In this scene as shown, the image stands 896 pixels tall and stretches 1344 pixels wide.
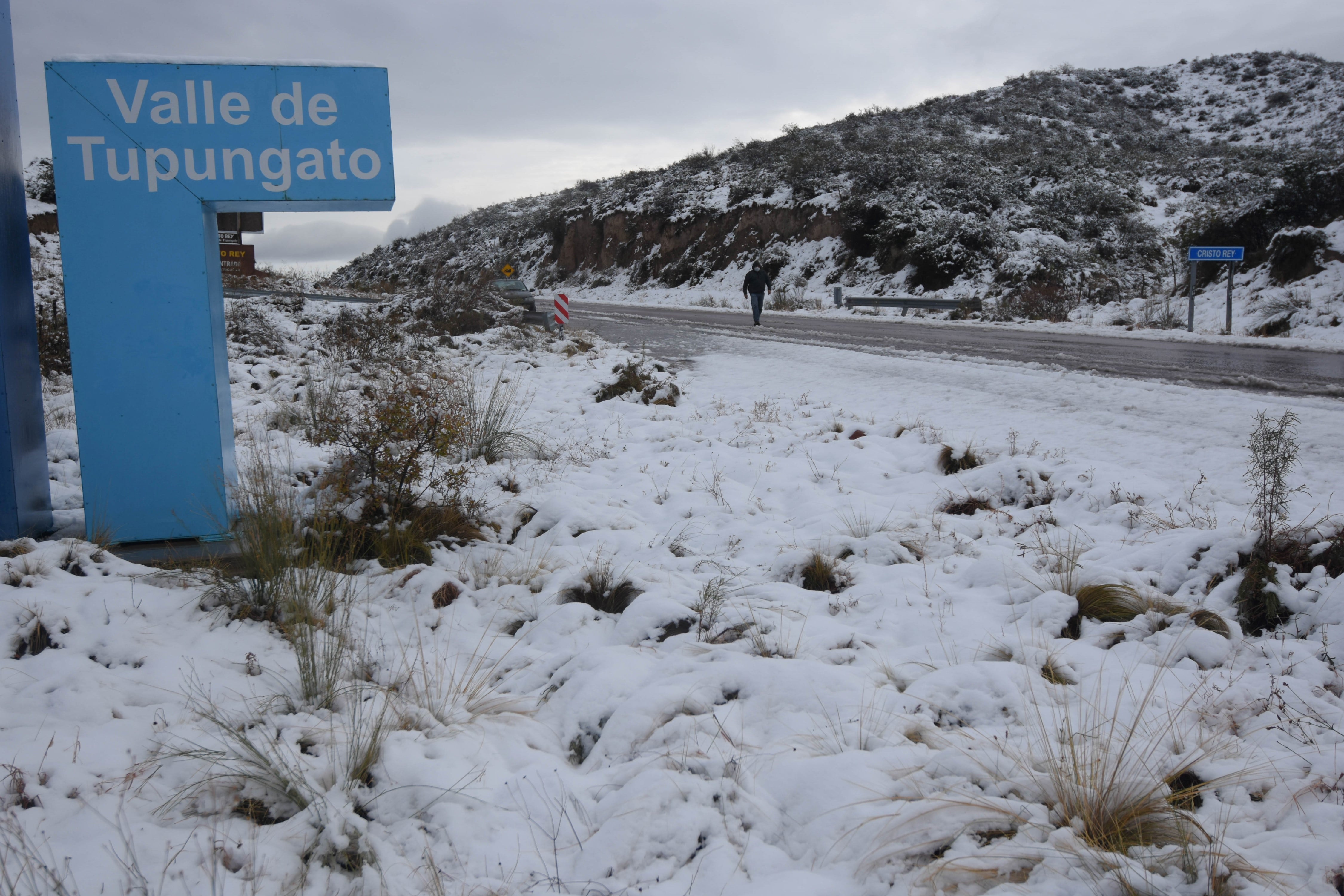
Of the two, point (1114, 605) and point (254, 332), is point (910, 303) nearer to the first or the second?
point (254, 332)

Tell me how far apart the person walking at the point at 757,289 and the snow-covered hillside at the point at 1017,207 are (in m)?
6.77

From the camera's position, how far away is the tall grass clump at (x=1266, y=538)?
141 inches

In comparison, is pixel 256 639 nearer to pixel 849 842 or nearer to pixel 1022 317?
pixel 849 842

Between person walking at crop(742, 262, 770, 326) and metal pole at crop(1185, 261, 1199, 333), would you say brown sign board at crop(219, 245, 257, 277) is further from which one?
metal pole at crop(1185, 261, 1199, 333)

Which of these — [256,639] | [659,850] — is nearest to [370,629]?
[256,639]

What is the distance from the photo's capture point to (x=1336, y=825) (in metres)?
2.21

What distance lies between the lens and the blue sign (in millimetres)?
15227

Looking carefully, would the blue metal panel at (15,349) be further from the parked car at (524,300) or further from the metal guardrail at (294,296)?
the parked car at (524,300)

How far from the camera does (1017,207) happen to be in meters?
30.5

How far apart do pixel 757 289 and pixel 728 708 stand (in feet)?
60.8

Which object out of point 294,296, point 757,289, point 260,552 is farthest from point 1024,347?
point 294,296

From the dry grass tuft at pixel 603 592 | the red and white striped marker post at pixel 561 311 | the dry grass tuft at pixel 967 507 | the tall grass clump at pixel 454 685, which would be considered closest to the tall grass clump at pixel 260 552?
the tall grass clump at pixel 454 685

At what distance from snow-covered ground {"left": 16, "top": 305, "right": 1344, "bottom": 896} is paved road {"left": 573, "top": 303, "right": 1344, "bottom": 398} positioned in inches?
166

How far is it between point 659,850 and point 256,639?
2265mm
